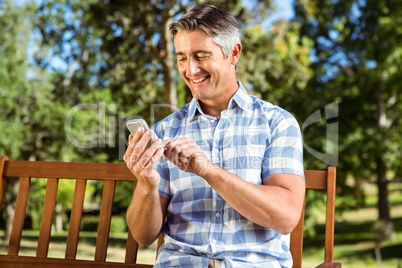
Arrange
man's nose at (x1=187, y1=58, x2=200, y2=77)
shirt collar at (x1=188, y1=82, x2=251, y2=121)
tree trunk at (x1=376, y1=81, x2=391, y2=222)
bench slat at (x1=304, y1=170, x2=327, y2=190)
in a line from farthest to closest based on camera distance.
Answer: tree trunk at (x1=376, y1=81, x2=391, y2=222), bench slat at (x1=304, y1=170, x2=327, y2=190), shirt collar at (x1=188, y1=82, x2=251, y2=121), man's nose at (x1=187, y1=58, x2=200, y2=77)

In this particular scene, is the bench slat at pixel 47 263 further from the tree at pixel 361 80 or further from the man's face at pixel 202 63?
the tree at pixel 361 80

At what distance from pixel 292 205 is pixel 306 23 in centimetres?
1500

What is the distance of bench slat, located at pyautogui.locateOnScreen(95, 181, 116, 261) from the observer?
2.39 meters

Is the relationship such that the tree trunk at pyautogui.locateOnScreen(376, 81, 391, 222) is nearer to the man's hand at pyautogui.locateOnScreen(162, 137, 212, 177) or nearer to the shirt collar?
the shirt collar

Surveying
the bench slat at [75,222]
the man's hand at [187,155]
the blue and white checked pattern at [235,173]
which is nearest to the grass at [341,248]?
the bench slat at [75,222]

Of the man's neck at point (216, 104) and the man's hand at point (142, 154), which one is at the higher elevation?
the man's neck at point (216, 104)

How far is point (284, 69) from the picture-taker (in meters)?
13.0

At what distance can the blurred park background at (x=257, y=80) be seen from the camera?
38.7 ft

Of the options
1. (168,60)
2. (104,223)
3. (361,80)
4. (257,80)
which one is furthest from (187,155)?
(361,80)

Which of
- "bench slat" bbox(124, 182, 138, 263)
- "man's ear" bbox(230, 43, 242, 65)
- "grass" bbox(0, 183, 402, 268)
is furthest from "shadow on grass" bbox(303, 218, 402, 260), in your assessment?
"man's ear" bbox(230, 43, 242, 65)

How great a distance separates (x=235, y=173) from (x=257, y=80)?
10177 mm

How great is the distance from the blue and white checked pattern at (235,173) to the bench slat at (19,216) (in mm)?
913

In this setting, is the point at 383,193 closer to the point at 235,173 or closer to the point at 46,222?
the point at 46,222

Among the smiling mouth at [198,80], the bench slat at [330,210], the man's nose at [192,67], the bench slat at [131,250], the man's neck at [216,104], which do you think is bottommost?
the bench slat at [131,250]
